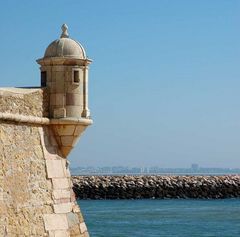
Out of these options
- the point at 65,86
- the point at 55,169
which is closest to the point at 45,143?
the point at 55,169

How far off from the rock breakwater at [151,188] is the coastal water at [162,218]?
5.16 ft

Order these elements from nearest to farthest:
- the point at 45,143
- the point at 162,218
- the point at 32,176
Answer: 1. the point at 32,176
2. the point at 45,143
3. the point at 162,218

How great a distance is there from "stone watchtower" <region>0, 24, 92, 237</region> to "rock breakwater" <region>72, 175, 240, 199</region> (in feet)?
111

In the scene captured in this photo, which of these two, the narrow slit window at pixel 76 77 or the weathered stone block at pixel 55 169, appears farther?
the narrow slit window at pixel 76 77

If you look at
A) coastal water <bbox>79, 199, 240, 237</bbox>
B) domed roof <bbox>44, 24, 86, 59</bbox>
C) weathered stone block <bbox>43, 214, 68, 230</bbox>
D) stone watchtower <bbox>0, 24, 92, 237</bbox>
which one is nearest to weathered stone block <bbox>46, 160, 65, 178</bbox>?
stone watchtower <bbox>0, 24, 92, 237</bbox>

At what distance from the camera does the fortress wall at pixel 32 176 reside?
9.76m

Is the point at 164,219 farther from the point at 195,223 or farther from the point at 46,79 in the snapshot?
the point at 46,79

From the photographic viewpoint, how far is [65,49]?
36.6ft

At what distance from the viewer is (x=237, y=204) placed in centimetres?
4181

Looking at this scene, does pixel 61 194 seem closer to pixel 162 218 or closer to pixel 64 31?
pixel 64 31

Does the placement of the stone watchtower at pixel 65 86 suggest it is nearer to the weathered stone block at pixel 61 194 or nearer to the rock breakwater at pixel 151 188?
the weathered stone block at pixel 61 194

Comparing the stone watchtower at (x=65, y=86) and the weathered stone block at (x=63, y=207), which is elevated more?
the stone watchtower at (x=65, y=86)

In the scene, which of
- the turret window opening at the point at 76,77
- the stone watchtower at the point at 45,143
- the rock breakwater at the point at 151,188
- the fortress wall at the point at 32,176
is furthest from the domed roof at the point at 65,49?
the rock breakwater at the point at 151,188

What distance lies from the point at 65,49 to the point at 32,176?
1.98 meters
